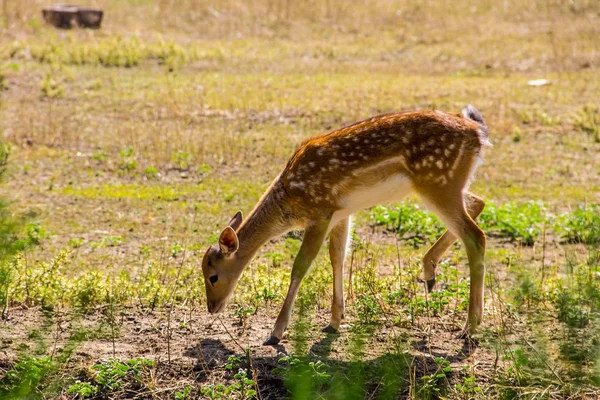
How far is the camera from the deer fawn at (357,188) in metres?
7.43

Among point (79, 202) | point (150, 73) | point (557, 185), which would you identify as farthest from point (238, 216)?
point (150, 73)

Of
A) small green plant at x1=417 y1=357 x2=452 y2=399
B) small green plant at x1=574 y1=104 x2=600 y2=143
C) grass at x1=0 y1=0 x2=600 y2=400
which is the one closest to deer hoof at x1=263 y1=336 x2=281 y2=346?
grass at x1=0 y1=0 x2=600 y2=400

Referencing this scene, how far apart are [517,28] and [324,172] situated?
1876 centimetres

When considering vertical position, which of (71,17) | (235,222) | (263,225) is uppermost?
(263,225)

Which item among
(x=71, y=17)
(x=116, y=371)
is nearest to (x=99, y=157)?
(x=116, y=371)

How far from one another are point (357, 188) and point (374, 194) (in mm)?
141

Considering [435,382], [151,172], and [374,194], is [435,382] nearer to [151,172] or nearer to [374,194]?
[374,194]

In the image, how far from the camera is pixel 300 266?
7.56 m

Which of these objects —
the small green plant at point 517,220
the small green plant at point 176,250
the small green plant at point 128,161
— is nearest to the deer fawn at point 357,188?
the small green plant at point 176,250

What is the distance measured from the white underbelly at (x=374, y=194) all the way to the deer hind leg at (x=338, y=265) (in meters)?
0.29

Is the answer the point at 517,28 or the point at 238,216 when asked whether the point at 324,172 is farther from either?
the point at 517,28

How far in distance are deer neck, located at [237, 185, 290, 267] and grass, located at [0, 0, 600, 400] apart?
0.52 meters

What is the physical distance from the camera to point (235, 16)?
26875mm

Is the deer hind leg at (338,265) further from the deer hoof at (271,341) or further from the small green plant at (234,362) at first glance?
the small green plant at (234,362)
